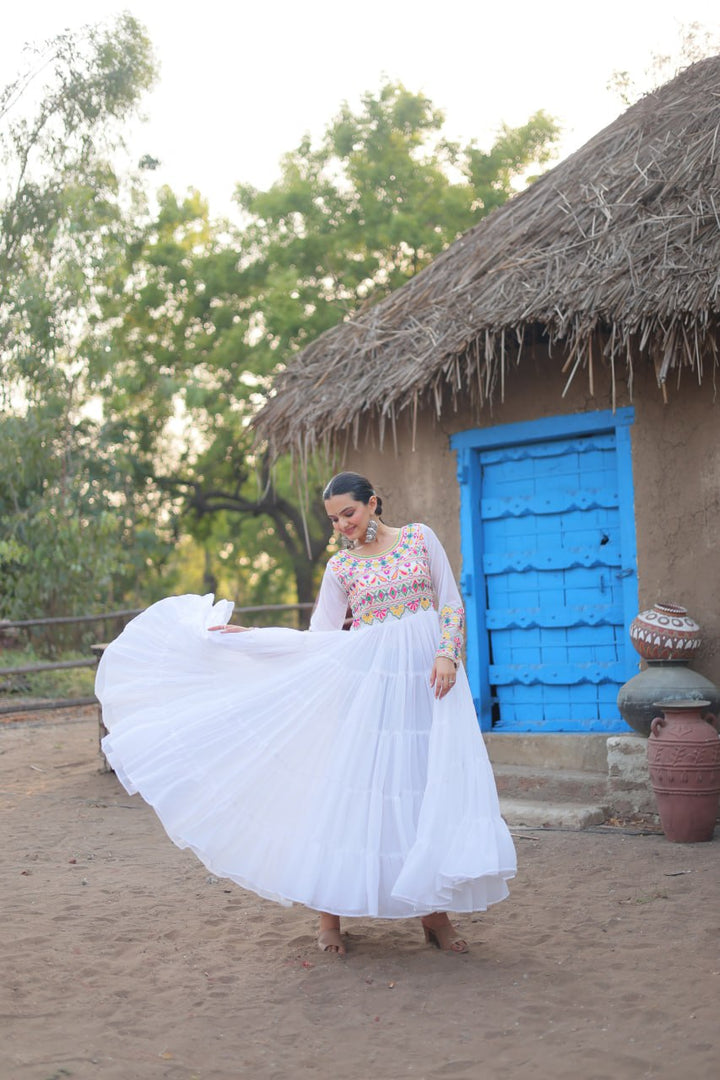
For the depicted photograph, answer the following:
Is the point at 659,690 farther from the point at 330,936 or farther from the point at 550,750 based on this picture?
the point at 330,936

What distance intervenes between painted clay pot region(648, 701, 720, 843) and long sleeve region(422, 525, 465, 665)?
216 centimetres

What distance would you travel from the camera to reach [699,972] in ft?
12.1

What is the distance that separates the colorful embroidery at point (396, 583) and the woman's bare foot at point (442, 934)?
1.00m

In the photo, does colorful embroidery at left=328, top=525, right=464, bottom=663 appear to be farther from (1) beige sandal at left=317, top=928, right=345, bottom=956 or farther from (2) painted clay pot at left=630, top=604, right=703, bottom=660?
(2) painted clay pot at left=630, top=604, right=703, bottom=660

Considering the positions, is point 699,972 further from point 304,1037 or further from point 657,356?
point 657,356

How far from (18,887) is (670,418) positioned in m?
4.40

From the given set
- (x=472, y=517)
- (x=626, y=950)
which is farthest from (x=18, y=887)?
(x=472, y=517)

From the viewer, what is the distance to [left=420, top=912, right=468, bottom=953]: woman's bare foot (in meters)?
4.02

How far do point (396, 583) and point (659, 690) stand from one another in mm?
2584

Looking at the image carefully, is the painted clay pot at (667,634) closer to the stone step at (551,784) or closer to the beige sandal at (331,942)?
the stone step at (551,784)

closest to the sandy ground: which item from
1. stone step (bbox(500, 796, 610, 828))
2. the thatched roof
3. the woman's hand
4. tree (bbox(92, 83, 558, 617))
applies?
stone step (bbox(500, 796, 610, 828))

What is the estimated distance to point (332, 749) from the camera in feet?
12.8

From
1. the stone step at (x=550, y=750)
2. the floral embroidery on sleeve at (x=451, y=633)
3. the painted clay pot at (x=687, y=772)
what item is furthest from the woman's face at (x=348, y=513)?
the stone step at (x=550, y=750)

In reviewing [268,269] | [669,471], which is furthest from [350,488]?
[268,269]
